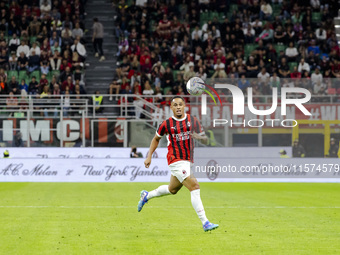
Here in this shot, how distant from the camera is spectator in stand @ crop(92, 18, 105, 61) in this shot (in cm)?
3462

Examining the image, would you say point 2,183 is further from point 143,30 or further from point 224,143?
point 143,30

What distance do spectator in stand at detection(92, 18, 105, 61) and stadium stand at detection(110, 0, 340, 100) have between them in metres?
0.97

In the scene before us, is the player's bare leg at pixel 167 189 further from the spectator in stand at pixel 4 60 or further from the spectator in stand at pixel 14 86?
the spectator in stand at pixel 4 60

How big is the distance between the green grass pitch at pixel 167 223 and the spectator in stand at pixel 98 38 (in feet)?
49.3

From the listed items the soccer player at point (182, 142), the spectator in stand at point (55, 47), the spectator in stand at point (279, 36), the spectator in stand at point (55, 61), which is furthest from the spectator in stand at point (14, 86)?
the soccer player at point (182, 142)

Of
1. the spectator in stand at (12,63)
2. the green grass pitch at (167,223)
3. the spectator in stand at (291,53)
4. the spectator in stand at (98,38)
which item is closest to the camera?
the green grass pitch at (167,223)

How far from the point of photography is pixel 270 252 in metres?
9.05

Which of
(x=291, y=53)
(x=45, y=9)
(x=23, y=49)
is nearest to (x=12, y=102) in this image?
(x=23, y=49)

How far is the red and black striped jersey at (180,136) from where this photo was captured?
11.4 metres

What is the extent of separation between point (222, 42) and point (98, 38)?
20.0 feet

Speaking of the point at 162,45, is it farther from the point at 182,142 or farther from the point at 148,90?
the point at 182,142

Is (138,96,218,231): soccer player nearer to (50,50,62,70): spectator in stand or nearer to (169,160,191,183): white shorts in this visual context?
(169,160,191,183): white shorts

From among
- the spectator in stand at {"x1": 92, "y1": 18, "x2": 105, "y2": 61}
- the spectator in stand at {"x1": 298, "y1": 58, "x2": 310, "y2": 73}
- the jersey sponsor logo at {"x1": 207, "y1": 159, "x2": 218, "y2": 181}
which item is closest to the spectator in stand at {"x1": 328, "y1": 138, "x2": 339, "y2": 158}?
the jersey sponsor logo at {"x1": 207, "y1": 159, "x2": 218, "y2": 181}

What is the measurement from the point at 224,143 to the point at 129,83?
260 inches
